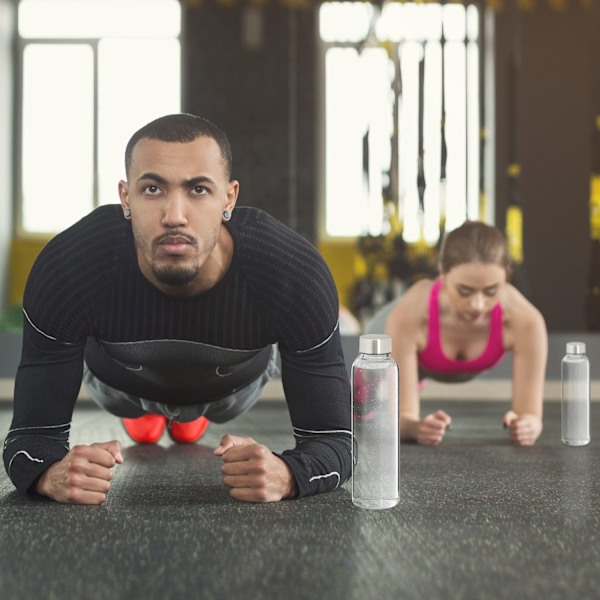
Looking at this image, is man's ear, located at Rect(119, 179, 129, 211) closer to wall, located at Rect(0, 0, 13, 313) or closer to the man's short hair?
the man's short hair

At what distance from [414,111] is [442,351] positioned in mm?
2280

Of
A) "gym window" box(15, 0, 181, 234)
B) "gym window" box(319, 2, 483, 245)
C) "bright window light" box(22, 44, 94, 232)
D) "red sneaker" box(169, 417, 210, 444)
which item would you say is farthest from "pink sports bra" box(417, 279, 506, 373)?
"bright window light" box(22, 44, 94, 232)

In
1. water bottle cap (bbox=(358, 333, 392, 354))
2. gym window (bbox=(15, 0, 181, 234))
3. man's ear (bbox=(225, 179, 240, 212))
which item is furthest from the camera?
gym window (bbox=(15, 0, 181, 234))

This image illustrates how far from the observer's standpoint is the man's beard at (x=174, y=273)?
116cm

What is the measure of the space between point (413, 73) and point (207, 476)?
298 cm

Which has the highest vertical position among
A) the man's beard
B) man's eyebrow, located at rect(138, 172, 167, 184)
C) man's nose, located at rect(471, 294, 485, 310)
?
man's eyebrow, located at rect(138, 172, 167, 184)

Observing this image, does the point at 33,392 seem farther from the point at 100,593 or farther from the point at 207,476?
the point at 100,593

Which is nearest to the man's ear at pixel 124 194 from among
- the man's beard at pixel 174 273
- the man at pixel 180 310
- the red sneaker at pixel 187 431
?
the man at pixel 180 310

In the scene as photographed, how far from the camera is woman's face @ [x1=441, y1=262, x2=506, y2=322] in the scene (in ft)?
5.78

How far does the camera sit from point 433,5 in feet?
14.2

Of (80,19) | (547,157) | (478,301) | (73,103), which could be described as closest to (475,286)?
(478,301)

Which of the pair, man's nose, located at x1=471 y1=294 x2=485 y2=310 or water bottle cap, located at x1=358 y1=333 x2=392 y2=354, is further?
man's nose, located at x1=471 y1=294 x2=485 y2=310

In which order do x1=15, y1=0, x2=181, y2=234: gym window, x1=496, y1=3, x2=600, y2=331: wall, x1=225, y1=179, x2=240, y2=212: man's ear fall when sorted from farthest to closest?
x1=15, y1=0, x2=181, y2=234: gym window, x1=496, y1=3, x2=600, y2=331: wall, x1=225, y1=179, x2=240, y2=212: man's ear

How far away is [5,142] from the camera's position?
16.0ft
